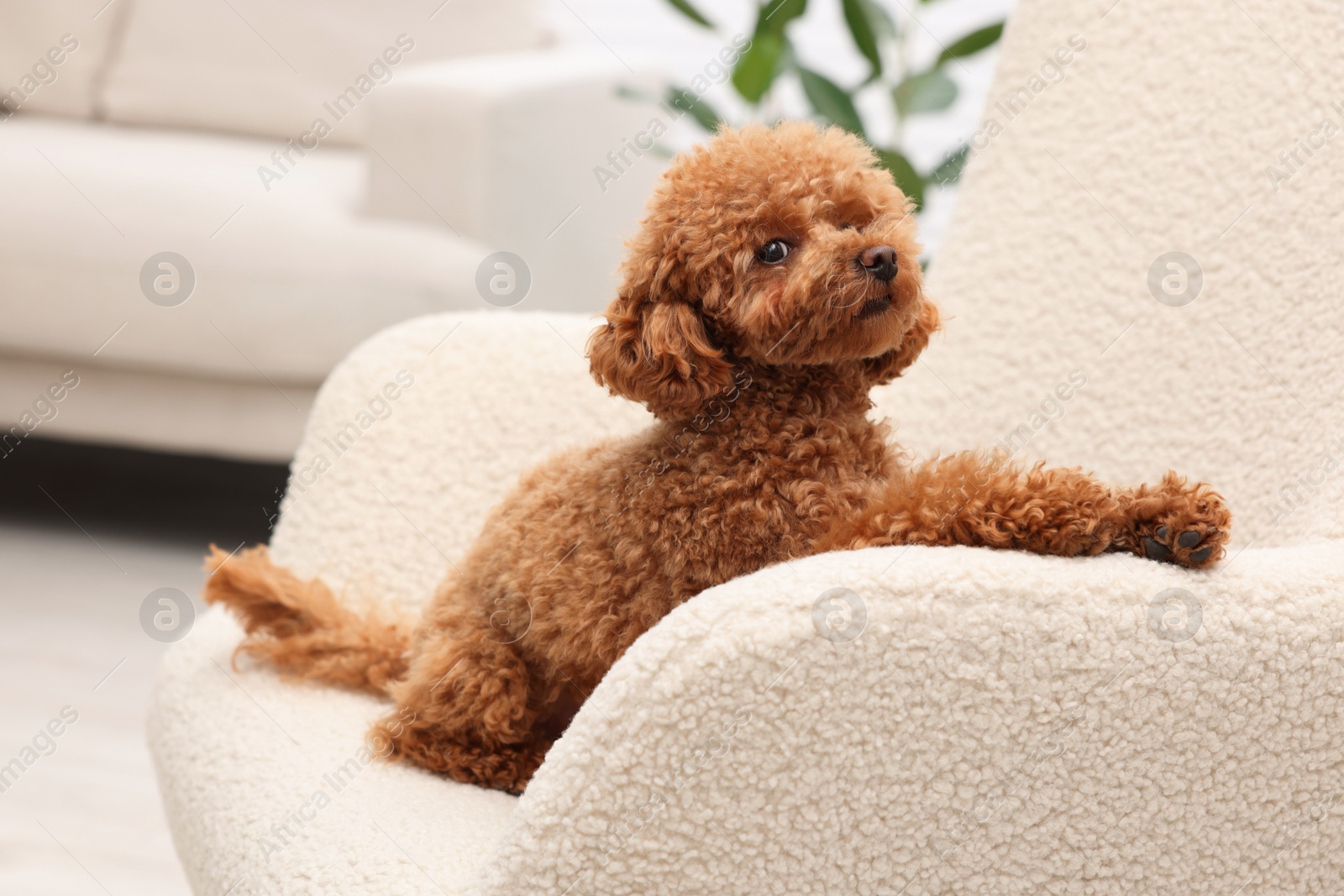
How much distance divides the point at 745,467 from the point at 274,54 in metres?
2.26

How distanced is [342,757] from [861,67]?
2.49 meters

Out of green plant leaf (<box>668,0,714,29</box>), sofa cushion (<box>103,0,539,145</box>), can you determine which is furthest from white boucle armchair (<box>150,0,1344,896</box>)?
sofa cushion (<box>103,0,539,145</box>)

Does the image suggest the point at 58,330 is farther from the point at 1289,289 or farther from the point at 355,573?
the point at 1289,289

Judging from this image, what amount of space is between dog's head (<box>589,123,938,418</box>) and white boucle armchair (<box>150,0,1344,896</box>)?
6.1 inches

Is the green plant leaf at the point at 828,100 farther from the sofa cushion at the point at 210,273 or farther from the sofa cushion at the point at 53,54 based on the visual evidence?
the sofa cushion at the point at 53,54

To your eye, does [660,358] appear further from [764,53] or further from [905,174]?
[764,53]

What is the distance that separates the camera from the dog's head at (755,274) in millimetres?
748

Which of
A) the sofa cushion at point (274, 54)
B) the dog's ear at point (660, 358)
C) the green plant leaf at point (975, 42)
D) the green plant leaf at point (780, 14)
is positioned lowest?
the dog's ear at point (660, 358)

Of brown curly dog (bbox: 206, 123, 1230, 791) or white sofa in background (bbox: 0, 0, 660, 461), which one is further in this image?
white sofa in background (bbox: 0, 0, 660, 461)

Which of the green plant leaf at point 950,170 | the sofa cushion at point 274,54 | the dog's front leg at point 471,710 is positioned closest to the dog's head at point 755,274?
the dog's front leg at point 471,710

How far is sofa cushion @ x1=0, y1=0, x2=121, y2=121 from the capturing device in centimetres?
272

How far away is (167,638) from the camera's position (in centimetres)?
219

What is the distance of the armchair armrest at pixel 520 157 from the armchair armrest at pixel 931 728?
4.81ft

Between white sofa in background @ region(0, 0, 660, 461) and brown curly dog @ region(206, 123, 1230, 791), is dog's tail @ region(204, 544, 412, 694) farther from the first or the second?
white sofa in background @ region(0, 0, 660, 461)
